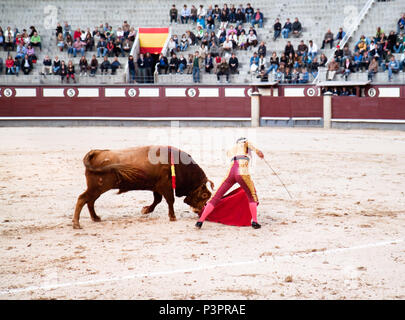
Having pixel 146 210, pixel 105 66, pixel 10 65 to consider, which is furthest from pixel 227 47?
pixel 146 210

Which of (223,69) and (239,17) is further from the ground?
(239,17)

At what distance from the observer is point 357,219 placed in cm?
665

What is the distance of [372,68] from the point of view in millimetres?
19047

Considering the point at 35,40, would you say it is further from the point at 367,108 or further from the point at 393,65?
the point at 393,65

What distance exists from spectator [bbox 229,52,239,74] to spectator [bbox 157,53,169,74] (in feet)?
7.84

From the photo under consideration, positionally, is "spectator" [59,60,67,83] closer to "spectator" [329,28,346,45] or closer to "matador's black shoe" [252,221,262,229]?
"spectator" [329,28,346,45]

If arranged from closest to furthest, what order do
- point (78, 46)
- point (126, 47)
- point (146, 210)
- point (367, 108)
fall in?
1. point (146, 210)
2. point (367, 108)
3. point (126, 47)
4. point (78, 46)

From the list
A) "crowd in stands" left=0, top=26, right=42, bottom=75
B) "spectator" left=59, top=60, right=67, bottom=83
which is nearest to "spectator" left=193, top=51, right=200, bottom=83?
"spectator" left=59, top=60, right=67, bottom=83

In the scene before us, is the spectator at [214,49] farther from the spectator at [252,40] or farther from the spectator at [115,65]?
the spectator at [115,65]

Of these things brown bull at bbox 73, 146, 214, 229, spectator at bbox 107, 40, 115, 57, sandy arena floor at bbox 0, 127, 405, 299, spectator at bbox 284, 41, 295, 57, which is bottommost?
sandy arena floor at bbox 0, 127, 405, 299

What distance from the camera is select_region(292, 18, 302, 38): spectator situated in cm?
2181

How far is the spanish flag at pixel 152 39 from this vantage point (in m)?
23.8

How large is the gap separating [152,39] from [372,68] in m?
9.29

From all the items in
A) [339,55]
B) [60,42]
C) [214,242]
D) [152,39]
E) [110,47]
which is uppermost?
[152,39]
